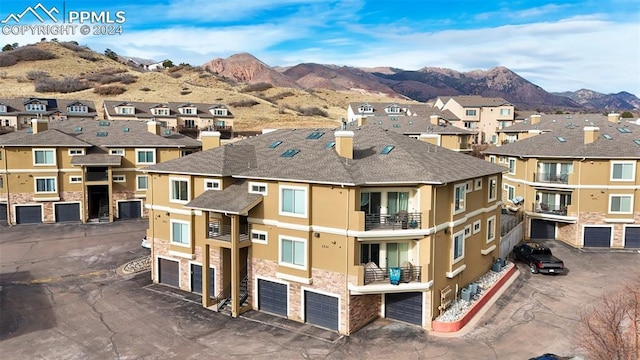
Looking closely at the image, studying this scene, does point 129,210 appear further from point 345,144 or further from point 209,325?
point 345,144

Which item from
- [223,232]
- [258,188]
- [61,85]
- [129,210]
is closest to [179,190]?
[223,232]

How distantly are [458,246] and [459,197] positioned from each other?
111 inches

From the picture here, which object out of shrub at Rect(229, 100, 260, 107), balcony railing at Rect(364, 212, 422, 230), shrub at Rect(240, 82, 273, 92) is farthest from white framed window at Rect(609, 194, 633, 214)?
shrub at Rect(240, 82, 273, 92)

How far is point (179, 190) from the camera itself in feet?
92.3

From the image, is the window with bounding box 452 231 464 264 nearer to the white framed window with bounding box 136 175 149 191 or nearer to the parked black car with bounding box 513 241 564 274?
the parked black car with bounding box 513 241 564 274

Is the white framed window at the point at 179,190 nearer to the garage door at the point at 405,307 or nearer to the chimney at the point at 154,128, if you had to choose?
the garage door at the point at 405,307

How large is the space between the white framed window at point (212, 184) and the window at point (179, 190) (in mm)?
1598

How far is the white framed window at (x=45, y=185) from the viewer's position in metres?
46.1

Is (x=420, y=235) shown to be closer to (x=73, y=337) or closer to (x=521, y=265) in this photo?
(x=521, y=265)

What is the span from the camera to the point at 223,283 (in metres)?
26.5

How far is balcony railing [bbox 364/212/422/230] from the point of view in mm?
22203

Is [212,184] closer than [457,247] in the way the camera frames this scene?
No

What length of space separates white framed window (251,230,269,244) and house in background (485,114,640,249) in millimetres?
27347

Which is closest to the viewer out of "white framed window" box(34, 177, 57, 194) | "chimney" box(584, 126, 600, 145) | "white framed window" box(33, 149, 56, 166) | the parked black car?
the parked black car
